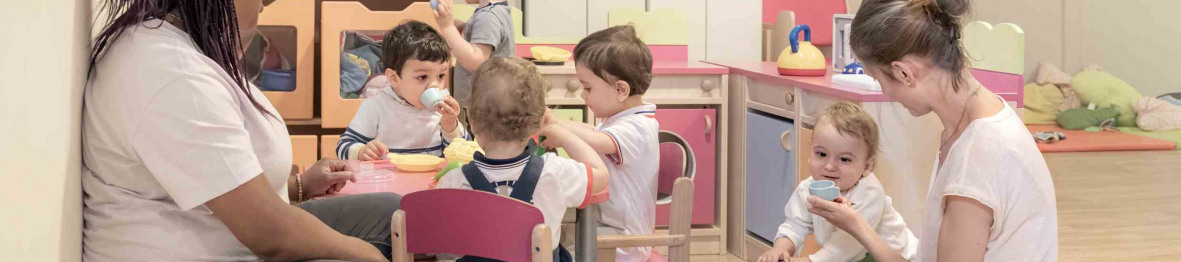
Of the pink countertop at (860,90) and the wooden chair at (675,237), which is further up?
the pink countertop at (860,90)

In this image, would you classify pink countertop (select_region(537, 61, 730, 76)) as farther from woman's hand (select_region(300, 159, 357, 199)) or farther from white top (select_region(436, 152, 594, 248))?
white top (select_region(436, 152, 594, 248))

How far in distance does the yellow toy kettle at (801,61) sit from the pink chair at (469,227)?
1.98m

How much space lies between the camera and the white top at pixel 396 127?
3188 mm

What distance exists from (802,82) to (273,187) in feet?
7.18

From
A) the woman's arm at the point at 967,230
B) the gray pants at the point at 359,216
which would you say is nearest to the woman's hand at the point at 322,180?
the gray pants at the point at 359,216

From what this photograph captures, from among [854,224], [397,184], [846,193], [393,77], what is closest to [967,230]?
[854,224]

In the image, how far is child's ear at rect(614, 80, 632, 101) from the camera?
9.50 ft

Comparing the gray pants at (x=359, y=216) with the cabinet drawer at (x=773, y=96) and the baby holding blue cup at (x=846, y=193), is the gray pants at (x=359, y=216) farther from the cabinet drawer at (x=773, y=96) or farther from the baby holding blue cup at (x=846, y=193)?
the cabinet drawer at (x=773, y=96)

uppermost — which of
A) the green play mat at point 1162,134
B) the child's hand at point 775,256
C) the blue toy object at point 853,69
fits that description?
the blue toy object at point 853,69

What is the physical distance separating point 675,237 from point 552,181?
44cm

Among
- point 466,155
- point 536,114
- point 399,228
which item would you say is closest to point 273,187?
point 399,228

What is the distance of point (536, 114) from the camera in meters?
2.32

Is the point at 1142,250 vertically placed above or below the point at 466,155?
below

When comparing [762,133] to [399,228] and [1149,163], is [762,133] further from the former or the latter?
[1149,163]
